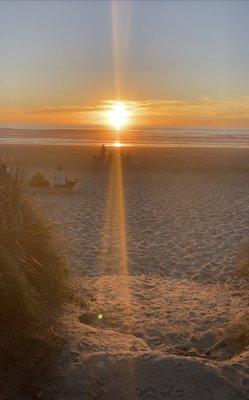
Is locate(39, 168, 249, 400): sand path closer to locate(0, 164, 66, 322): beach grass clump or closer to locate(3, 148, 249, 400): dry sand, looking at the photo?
locate(3, 148, 249, 400): dry sand

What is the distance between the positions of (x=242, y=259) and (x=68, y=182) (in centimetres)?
971

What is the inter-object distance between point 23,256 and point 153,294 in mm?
3016

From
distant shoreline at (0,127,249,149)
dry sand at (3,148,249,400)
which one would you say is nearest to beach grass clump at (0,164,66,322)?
dry sand at (3,148,249,400)

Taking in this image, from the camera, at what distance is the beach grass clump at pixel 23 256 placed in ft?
18.5

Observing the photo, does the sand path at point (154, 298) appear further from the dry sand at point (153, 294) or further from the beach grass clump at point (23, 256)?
the beach grass clump at point (23, 256)

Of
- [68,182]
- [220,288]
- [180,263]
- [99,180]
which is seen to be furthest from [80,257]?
[99,180]

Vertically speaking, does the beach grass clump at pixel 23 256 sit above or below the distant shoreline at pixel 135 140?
below

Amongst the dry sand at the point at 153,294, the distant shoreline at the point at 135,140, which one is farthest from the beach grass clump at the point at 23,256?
the distant shoreline at the point at 135,140

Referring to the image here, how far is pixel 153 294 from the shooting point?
28.0 feet

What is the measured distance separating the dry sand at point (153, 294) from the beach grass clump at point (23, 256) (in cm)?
52

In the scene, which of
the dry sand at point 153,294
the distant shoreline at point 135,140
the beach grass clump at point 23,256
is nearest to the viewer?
the dry sand at point 153,294

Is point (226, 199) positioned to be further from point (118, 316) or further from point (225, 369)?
point (225, 369)

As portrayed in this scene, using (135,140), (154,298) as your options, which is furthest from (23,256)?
(135,140)

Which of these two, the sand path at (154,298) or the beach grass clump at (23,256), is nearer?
the sand path at (154,298)
